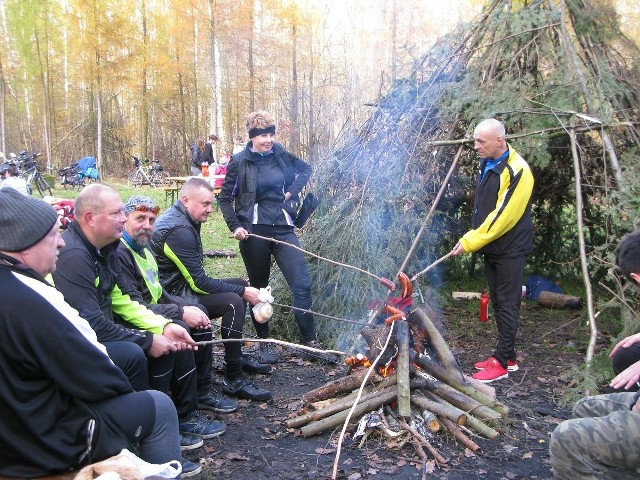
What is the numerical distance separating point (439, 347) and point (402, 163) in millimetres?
2383

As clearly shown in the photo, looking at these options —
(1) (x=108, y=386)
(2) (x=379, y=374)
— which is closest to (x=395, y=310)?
(2) (x=379, y=374)

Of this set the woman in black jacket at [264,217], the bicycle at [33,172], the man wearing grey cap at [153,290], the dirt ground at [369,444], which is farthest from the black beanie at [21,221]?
the bicycle at [33,172]

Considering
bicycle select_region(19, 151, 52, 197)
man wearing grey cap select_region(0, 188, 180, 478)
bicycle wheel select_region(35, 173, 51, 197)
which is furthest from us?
bicycle wheel select_region(35, 173, 51, 197)

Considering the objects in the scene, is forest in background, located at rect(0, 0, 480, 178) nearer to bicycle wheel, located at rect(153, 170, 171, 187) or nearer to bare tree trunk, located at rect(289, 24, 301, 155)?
bare tree trunk, located at rect(289, 24, 301, 155)

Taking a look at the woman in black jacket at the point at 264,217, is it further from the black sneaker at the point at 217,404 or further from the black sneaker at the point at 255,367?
the black sneaker at the point at 217,404

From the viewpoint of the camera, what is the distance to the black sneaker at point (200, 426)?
11.8 feet

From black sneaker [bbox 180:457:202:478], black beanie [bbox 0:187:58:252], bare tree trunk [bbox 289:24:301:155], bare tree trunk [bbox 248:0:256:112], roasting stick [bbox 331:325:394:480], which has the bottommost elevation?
black sneaker [bbox 180:457:202:478]

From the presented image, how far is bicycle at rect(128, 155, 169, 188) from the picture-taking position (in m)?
21.3

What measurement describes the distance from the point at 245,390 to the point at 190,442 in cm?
80

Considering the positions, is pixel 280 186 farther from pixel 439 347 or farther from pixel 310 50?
pixel 310 50

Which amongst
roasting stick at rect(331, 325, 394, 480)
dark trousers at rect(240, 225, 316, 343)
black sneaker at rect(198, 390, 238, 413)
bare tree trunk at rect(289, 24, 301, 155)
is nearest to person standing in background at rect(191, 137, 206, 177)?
bare tree trunk at rect(289, 24, 301, 155)

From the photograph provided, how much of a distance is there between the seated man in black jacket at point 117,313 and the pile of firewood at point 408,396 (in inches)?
28.5

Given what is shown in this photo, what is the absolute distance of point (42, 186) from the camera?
17219 mm

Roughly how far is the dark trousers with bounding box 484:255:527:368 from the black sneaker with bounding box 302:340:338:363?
1.41 m
